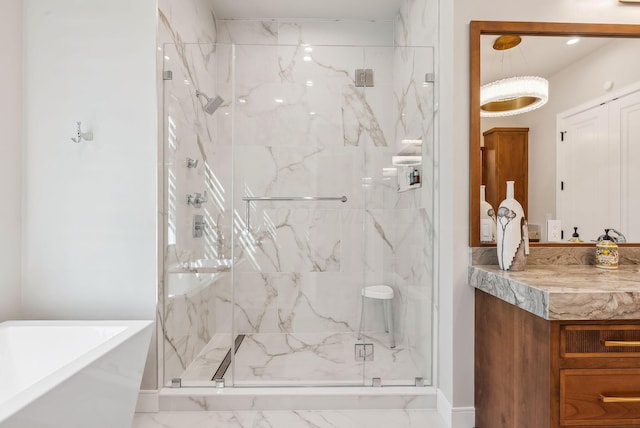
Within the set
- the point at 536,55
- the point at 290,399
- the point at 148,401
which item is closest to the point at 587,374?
the point at 290,399

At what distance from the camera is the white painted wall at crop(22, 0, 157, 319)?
2.14m

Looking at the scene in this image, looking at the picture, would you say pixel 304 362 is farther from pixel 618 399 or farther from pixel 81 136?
pixel 81 136

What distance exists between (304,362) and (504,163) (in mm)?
1739

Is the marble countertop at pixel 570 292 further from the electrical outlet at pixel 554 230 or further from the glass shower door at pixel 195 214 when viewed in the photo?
the glass shower door at pixel 195 214

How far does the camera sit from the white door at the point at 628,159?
1955 mm

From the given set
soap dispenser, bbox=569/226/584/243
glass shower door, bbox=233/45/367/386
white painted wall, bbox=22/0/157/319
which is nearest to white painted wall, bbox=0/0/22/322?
white painted wall, bbox=22/0/157/319

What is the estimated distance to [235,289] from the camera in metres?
2.52

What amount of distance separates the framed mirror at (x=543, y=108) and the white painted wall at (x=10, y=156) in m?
2.51

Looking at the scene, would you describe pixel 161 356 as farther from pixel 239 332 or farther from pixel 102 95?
pixel 102 95

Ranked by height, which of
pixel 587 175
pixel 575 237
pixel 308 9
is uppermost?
pixel 308 9

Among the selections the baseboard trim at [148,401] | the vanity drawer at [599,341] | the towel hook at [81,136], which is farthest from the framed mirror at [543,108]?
the towel hook at [81,136]

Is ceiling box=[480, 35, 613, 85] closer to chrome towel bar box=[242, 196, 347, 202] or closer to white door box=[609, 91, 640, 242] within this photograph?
white door box=[609, 91, 640, 242]

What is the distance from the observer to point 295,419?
80.8 inches

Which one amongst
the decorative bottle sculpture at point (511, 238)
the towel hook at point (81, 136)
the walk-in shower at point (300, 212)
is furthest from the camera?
the walk-in shower at point (300, 212)
